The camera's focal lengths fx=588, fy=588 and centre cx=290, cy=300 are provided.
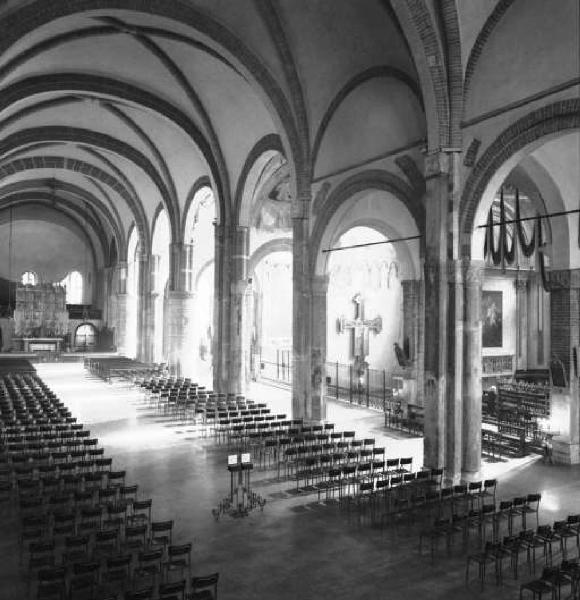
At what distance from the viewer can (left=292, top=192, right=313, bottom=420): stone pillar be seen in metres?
20.5

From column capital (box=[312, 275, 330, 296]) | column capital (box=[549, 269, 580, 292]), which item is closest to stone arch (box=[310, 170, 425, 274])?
column capital (box=[312, 275, 330, 296])

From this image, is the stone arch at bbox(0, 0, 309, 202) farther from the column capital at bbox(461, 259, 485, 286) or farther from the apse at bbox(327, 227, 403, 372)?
the apse at bbox(327, 227, 403, 372)

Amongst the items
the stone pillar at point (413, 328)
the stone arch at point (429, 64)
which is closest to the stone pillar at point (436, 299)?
the stone arch at point (429, 64)

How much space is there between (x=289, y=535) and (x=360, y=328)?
2344 cm

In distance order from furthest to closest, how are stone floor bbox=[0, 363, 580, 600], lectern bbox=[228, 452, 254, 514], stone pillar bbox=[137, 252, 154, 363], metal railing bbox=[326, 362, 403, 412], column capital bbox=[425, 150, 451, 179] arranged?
stone pillar bbox=[137, 252, 154, 363]
metal railing bbox=[326, 362, 403, 412]
column capital bbox=[425, 150, 451, 179]
lectern bbox=[228, 452, 254, 514]
stone floor bbox=[0, 363, 580, 600]

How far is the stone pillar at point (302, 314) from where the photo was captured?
67.4 ft

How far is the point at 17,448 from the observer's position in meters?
15.2

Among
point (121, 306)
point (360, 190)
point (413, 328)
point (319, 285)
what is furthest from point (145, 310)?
point (360, 190)

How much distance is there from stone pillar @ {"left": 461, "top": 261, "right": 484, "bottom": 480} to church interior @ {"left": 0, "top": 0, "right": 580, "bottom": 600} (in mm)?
55

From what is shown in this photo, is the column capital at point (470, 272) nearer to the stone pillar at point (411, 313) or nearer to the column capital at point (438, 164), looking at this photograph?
the column capital at point (438, 164)

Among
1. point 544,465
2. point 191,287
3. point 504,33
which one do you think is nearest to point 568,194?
point 504,33

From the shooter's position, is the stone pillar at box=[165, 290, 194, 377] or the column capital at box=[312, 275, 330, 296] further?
the stone pillar at box=[165, 290, 194, 377]

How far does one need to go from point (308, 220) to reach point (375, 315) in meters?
13.8

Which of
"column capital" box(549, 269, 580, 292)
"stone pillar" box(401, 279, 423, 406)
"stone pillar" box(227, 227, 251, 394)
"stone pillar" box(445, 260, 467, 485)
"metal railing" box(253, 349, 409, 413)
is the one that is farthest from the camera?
"metal railing" box(253, 349, 409, 413)
